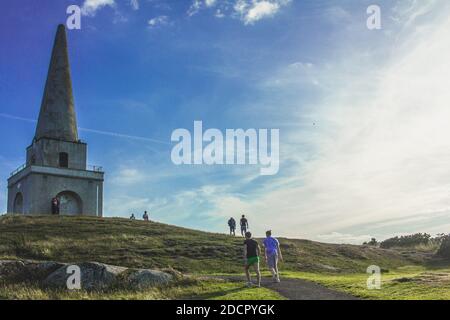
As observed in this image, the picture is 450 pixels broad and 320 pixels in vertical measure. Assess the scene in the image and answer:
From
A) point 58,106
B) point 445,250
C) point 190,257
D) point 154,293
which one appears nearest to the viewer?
point 154,293

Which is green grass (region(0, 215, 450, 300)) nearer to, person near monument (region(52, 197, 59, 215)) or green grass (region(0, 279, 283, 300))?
green grass (region(0, 279, 283, 300))

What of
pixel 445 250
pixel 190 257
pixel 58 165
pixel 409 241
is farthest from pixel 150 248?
pixel 409 241

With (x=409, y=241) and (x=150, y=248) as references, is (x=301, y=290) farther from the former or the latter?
(x=409, y=241)

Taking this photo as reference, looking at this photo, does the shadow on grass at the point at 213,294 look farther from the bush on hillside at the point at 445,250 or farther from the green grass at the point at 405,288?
the bush on hillside at the point at 445,250

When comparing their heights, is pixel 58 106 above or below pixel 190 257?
above

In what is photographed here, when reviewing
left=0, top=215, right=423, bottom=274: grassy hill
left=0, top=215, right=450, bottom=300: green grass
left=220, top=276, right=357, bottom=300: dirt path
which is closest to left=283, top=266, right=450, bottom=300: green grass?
left=0, top=215, right=450, bottom=300: green grass

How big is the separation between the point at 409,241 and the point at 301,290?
3393 centimetres

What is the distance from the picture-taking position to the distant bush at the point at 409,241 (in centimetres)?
4866

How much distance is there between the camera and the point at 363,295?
17781 mm

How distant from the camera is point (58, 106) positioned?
5197 cm

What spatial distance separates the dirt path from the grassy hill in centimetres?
627

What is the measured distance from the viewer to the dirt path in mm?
17469

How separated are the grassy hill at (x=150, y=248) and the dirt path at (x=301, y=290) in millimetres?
6274

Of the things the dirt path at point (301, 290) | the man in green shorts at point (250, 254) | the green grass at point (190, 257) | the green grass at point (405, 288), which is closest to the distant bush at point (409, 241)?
the green grass at point (190, 257)
